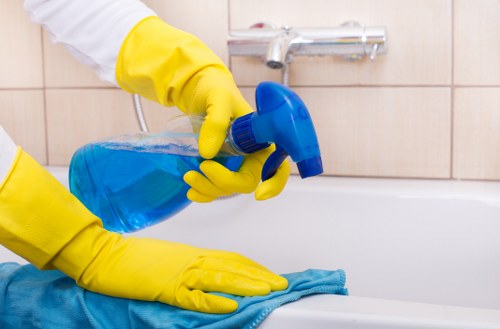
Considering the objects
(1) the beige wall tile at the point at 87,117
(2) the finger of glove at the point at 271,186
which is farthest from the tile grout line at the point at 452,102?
(2) the finger of glove at the point at 271,186

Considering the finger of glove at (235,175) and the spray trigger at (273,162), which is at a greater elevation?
the spray trigger at (273,162)

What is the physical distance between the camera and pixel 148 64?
1.11 meters

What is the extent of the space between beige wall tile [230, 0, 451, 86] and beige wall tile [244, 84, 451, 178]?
0.03 metres

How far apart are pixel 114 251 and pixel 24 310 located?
124mm

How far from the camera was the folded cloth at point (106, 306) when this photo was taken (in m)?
0.78

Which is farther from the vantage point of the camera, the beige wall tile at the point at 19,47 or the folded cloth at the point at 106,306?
the beige wall tile at the point at 19,47

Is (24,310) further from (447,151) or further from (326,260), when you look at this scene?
(447,151)

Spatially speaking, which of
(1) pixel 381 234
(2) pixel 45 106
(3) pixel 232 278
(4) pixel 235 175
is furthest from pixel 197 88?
(2) pixel 45 106

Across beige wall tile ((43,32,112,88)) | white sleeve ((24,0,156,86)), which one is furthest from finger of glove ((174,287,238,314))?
beige wall tile ((43,32,112,88))

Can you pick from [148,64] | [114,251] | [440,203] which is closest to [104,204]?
[114,251]

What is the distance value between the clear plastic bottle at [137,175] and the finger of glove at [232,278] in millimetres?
135

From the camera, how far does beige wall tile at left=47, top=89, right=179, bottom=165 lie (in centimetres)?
161

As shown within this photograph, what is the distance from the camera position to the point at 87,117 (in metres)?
1.65

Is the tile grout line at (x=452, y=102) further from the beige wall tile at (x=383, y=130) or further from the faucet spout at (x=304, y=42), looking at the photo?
the faucet spout at (x=304, y=42)
